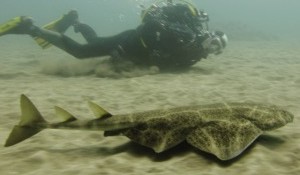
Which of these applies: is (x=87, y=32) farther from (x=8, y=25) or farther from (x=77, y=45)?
(x=8, y=25)

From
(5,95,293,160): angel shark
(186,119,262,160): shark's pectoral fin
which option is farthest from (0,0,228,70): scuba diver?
(186,119,262,160): shark's pectoral fin

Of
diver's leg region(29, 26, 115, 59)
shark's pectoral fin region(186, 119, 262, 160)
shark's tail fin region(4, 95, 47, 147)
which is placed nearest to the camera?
shark's pectoral fin region(186, 119, 262, 160)

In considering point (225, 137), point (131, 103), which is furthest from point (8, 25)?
point (225, 137)

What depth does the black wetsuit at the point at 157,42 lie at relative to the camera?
9.66 m

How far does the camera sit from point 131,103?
6.85 meters

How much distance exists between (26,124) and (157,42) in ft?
20.9

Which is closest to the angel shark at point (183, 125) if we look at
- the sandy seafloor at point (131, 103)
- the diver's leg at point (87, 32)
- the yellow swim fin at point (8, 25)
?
the sandy seafloor at point (131, 103)

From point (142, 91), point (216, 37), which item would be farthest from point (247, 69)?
point (142, 91)

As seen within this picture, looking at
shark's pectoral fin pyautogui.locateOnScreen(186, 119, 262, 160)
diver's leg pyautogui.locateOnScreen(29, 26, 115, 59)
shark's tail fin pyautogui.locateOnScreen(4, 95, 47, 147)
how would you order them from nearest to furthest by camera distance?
shark's pectoral fin pyautogui.locateOnScreen(186, 119, 262, 160) → shark's tail fin pyautogui.locateOnScreen(4, 95, 47, 147) → diver's leg pyautogui.locateOnScreen(29, 26, 115, 59)

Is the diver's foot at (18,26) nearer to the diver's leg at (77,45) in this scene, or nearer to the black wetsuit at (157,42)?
the diver's leg at (77,45)

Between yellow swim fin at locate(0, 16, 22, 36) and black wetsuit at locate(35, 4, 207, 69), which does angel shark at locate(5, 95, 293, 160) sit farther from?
yellow swim fin at locate(0, 16, 22, 36)

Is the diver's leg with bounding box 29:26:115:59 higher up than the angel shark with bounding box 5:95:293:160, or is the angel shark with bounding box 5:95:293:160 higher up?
the diver's leg with bounding box 29:26:115:59

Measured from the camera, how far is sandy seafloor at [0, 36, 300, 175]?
11.7 feet

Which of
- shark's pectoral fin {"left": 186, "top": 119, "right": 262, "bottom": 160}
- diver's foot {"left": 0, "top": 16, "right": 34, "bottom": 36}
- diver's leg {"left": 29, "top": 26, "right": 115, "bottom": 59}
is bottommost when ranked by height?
shark's pectoral fin {"left": 186, "top": 119, "right": 262, "bottom": 160}
